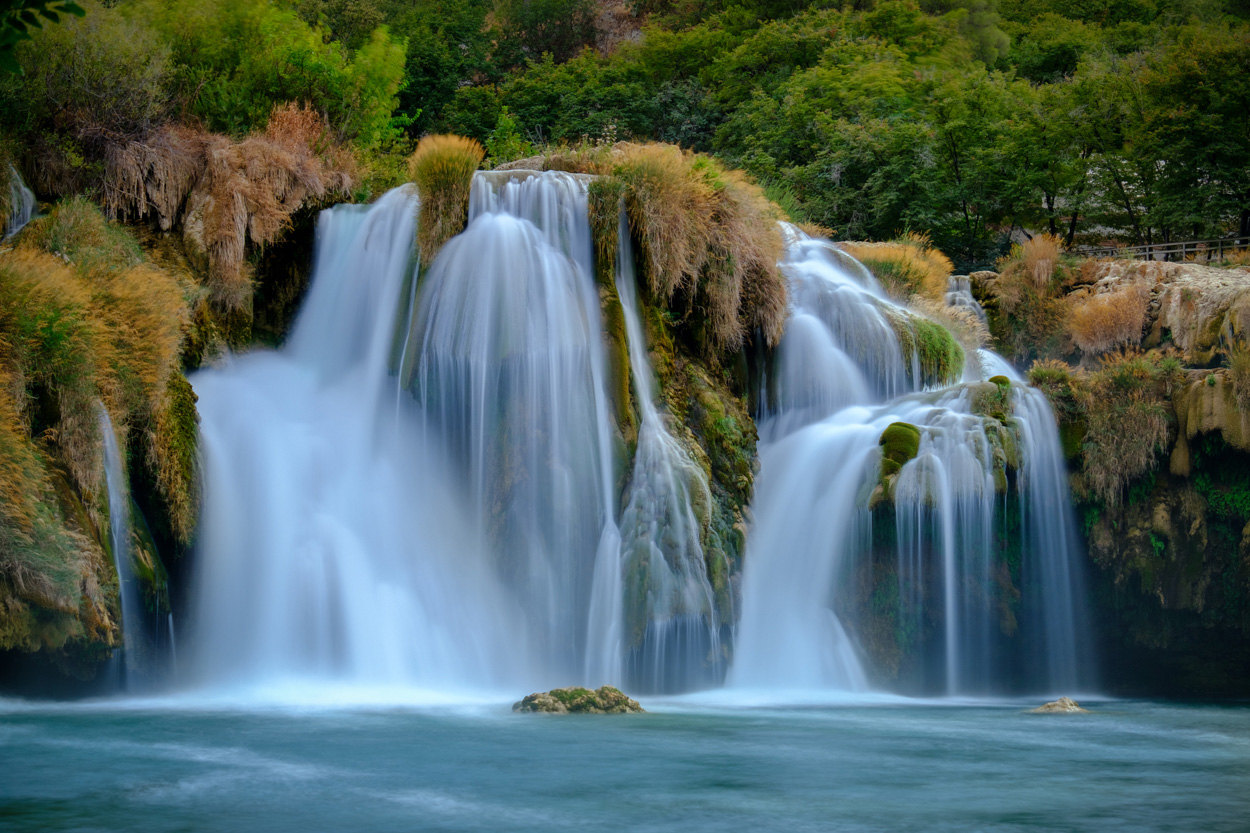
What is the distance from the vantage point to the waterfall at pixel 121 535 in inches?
400

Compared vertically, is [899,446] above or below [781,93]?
below

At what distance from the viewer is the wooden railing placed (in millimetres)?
26609

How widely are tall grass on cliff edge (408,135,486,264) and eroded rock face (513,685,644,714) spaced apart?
593cm

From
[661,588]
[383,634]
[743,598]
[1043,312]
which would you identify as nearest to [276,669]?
[383,634]

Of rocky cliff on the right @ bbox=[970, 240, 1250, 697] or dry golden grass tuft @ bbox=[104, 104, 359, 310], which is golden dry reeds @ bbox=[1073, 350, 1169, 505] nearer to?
rocky cliff on the right @ bbox=[970, 240, 1250, 697]

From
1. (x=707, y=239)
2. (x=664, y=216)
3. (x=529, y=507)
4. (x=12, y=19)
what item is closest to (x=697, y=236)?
(x=707, y=239)

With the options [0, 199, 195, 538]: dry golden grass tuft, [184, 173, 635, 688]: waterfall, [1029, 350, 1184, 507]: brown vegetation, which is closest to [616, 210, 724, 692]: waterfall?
[184, 173, 635, 688]: waterfall

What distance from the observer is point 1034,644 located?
1428cm

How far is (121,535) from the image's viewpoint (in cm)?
1024

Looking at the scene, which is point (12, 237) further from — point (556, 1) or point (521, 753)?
point (556, 1)

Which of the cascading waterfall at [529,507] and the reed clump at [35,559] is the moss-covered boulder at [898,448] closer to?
the cascading waterfall at [529,507]

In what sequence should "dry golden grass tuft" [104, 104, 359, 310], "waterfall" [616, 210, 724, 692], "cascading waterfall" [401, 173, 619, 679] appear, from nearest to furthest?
"waterfall" [616, 210, 724, 692] < "cascading waterfall" [401, 173, 619, 679] < "dry golden grass tuft" [104, 104, 359, 310]

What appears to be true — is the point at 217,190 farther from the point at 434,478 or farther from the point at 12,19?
the point at 12,19

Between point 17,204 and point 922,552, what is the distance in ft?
38.0
